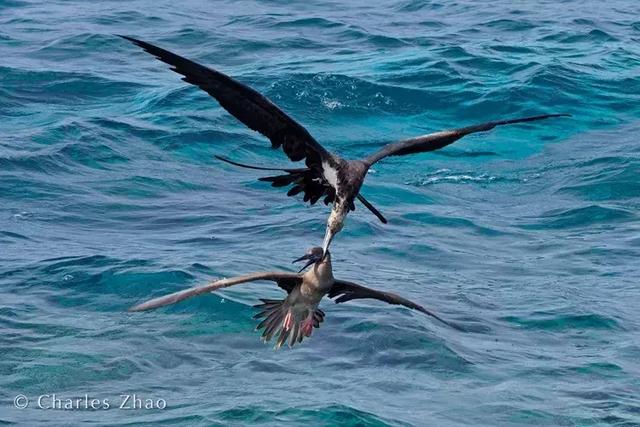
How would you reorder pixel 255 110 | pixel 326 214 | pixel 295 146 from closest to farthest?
pixel 255 110 < pixel 295 146 < pixel 326 214

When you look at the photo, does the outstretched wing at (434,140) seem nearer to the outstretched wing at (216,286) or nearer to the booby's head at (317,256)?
the booby's head at (317,256)

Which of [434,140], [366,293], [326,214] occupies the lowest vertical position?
[326,214]

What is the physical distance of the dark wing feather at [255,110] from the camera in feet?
25.9

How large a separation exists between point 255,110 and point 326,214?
24.2 feet

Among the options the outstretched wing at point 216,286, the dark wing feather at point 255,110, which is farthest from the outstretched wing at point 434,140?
the outstretched wing at point 216,286

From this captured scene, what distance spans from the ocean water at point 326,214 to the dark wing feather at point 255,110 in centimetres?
272

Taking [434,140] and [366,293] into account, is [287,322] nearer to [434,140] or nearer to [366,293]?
[366,293]

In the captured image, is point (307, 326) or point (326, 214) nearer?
point (307, 326)

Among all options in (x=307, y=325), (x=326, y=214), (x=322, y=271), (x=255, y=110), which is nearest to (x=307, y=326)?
(x=307, y=325)

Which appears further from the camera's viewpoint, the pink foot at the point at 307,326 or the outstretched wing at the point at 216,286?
the pink foot at the point at 307,326

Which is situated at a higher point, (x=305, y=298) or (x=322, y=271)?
(x=322, y=271)

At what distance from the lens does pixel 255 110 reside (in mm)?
8117

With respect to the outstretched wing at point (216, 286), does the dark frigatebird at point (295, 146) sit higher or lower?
higher

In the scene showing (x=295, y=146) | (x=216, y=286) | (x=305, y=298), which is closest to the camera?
(x=216, y=286)
